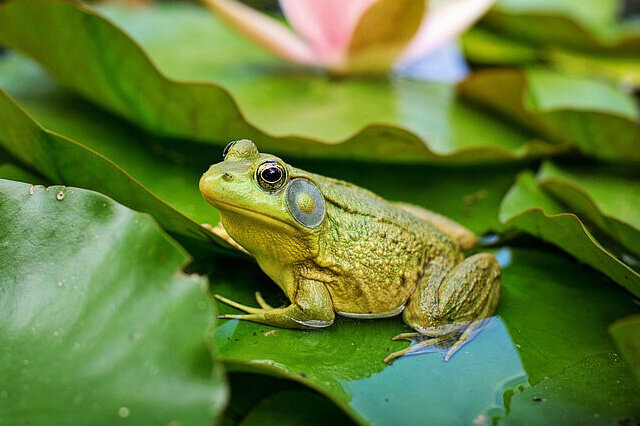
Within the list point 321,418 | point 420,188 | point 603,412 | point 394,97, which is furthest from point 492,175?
point 321,418

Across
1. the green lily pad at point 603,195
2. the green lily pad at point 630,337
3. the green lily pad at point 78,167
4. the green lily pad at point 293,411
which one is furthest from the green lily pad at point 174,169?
the green lily pad at point 630,337

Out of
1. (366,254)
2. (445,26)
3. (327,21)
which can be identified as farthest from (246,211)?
(445,26)

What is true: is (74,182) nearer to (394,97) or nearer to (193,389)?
(193,389)

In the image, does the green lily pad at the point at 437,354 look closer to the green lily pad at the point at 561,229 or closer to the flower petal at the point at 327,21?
the green lily pad at the point at 561,229

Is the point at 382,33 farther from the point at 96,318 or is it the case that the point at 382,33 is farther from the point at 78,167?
the point at 96,318

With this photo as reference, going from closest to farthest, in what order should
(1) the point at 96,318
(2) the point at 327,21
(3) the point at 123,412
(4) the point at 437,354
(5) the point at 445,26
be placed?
1. (3) the point at 123,412
2. (1) the point at 96,318
3. (4) the point at 437,354
4. (2) the point at 327,21
5. (5) the point at 445,26

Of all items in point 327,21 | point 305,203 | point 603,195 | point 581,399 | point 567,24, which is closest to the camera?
point 581,399
